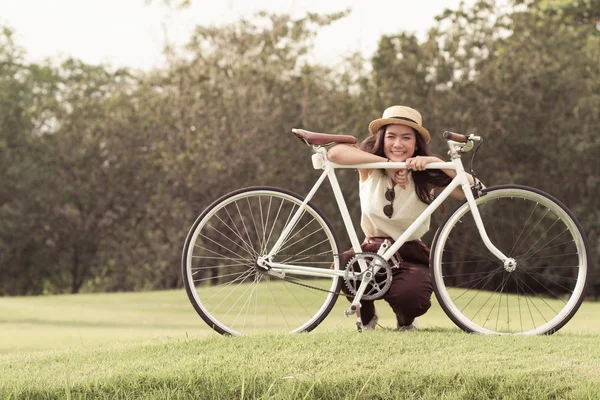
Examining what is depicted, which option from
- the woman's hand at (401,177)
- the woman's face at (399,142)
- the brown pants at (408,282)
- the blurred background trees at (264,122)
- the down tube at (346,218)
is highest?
the blurred background trees at (264,122)

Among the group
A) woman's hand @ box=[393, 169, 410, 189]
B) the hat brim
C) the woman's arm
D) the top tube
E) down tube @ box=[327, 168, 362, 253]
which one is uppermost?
the hat brim

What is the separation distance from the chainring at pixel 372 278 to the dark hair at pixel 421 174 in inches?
21.9

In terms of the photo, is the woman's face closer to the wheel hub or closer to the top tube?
the top tube

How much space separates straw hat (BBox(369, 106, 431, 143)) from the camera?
520 centimetres

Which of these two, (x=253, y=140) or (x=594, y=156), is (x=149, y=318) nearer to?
(x=253, y=140)

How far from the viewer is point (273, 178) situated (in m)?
Result: 20.9

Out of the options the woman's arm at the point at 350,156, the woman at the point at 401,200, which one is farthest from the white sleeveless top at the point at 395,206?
the woman's arm at the point at 350,156

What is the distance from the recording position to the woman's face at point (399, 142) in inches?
205

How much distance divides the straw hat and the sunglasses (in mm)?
397

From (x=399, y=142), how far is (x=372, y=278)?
0.88 metres

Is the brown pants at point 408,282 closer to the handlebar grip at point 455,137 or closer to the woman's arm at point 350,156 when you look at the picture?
the woman's arm at point 350,156

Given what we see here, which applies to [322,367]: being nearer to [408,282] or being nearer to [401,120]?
[408,282]

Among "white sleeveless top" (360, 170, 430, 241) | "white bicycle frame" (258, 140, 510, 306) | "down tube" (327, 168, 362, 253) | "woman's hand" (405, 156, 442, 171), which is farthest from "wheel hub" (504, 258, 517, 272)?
"down tube" (327, 168, 362, 253)

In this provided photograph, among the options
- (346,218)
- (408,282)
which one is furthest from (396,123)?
(408,282)
